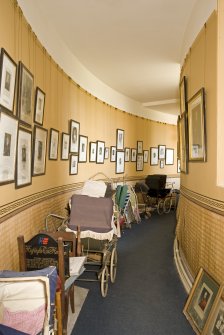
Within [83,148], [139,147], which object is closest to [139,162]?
[139,147]

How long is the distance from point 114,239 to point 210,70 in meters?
2.44

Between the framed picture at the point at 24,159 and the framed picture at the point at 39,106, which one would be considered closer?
the framed picture at the point at 24,159

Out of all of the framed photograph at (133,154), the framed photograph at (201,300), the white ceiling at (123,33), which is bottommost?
the framed photograph at (201,300)

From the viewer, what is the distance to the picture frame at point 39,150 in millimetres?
3776

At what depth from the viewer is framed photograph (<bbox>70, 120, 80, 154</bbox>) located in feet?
18.2

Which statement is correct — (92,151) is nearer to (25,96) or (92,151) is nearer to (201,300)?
(25,96)

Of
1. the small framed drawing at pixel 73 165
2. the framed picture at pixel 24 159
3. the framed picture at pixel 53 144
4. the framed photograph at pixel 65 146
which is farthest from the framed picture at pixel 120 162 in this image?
the framed picture at pixel 24 159

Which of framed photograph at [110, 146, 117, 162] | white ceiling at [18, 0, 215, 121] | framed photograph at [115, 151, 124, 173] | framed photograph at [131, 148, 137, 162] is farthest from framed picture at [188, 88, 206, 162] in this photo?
framed photograph at [131, 148, 137, 162]

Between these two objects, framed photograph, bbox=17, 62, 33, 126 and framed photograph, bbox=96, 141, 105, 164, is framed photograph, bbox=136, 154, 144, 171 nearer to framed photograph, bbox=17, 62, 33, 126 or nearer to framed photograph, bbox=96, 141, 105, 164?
framed photograph, bbox=96, 141, 105, 164

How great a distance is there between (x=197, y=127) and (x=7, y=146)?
7.36 feet

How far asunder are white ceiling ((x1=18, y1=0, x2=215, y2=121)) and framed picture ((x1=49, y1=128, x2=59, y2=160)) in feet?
5.33

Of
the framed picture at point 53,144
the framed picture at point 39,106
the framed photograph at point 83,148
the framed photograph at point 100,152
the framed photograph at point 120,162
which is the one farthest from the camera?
A: the framed photograph at point 120,162

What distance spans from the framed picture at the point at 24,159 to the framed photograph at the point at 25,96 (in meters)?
0.15

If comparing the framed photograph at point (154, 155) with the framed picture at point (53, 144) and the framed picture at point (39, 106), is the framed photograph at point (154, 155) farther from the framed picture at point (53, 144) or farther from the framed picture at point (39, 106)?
the framed picture at point (39, 106)
